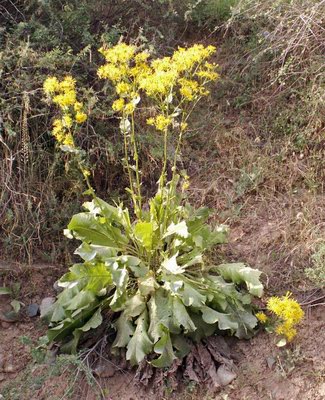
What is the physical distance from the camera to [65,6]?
4457 millimetres

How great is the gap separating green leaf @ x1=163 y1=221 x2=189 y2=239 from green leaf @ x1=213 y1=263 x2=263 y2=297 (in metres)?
0.43

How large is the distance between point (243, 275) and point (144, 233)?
2.28 feet

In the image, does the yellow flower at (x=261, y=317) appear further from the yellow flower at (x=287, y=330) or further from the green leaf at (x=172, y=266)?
the green leaf at (x=172, y=266)

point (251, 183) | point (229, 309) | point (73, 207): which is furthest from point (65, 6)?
point (229, 309)

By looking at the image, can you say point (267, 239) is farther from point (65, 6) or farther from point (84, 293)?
point (65, 6)

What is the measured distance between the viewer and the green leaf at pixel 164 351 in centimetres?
314

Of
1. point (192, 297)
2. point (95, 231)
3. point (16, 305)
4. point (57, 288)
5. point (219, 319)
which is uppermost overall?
point (95, 231)

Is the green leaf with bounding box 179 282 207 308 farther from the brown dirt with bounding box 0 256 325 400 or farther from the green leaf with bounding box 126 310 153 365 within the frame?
A: the brown dirt with bounding box 0 256 325 400

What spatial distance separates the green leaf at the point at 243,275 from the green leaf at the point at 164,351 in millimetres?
611

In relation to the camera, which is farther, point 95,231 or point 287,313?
point 95,231

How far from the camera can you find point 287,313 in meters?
3.16

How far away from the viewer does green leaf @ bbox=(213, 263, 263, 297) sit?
3.42 m

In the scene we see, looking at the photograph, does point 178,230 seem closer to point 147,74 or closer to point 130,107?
point 130,107

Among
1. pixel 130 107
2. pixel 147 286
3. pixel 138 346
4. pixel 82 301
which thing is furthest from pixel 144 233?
pixel 130 107
